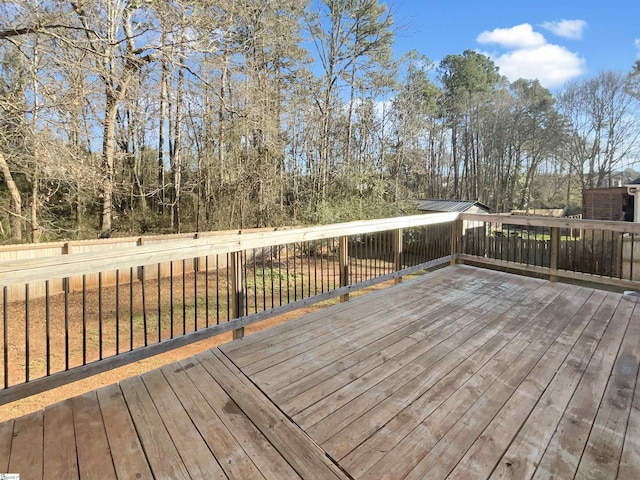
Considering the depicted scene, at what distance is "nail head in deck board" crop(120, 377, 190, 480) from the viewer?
1276mm

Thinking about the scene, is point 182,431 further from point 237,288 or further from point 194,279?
point 194,279

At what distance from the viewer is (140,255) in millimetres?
1877

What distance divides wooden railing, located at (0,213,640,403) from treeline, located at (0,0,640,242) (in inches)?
83.2

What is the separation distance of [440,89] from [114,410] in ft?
71.4

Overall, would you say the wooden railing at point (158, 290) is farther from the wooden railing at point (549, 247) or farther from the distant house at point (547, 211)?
the distant house at point (547, 211)

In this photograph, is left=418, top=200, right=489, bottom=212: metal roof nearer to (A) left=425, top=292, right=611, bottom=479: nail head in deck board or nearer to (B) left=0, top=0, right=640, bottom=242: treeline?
(B) left=0, top=0, right=640, bottom=242: treeline

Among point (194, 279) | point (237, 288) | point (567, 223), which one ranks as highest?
point (567, 223)

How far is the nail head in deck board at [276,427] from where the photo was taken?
1301 mm

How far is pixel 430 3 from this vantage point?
9.43 meters

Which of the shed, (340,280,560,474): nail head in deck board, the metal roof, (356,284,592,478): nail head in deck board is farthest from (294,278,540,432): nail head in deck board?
the shed

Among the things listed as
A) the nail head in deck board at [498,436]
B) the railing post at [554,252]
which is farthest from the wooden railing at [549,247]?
the nail head in deck board at [498,436]

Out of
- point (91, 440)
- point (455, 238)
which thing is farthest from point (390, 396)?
point (455, 238)

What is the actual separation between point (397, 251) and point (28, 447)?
3384 mm

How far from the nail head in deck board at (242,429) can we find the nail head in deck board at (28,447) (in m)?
0.67
